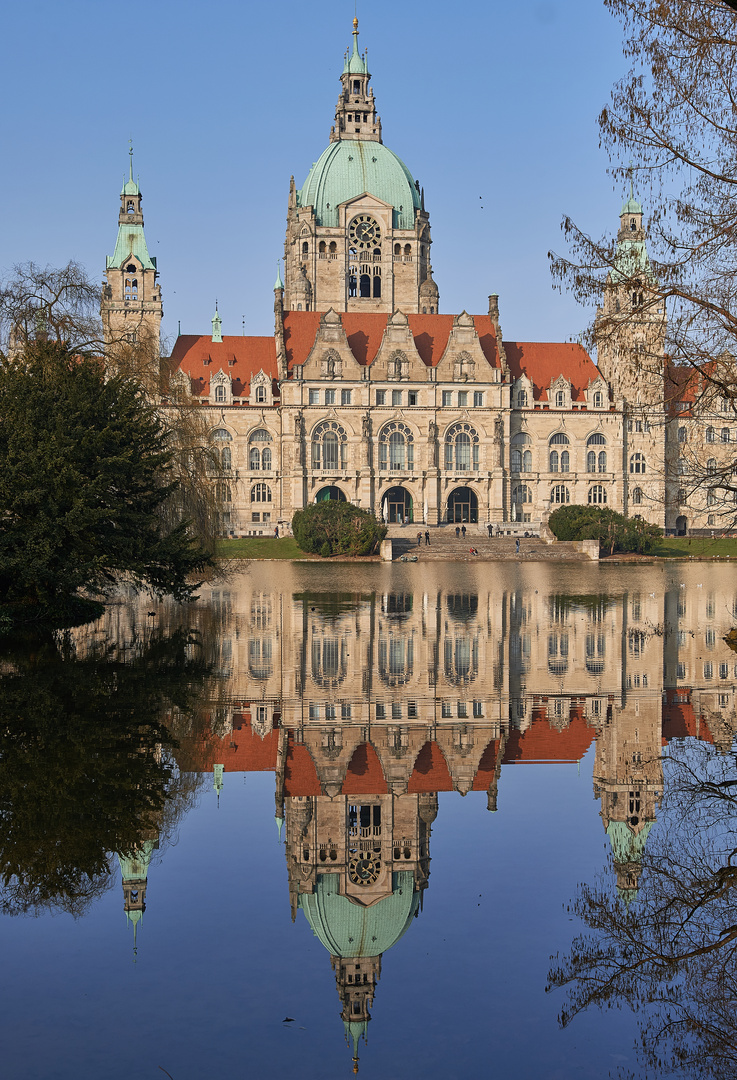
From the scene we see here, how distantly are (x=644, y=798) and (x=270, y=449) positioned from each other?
87973 millimetres

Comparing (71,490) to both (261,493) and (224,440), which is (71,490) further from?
(224,440)

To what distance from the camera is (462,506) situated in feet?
324

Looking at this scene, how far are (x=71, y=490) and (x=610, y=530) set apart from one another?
56.9 meters

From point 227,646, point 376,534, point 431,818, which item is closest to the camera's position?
point 431,818

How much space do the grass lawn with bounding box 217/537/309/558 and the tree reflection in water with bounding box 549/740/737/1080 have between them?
63572 millimetres

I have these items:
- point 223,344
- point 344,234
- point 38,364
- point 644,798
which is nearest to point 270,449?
point 223,344

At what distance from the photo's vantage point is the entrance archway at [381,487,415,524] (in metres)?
97.2

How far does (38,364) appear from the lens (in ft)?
93.6

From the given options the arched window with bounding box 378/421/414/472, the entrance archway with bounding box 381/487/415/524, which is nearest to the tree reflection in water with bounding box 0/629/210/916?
the arched window with bounding box 378/421/414/472

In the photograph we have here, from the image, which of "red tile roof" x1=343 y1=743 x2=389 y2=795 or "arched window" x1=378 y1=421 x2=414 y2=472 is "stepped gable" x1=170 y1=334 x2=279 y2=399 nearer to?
"arched window" x1=378 y1=421 x2=414 y2=472

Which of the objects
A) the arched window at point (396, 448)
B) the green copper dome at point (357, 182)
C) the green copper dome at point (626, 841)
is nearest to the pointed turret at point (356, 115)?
the green copper dome at point (357, 182)

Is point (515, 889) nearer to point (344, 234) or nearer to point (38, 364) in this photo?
point (38, 364)

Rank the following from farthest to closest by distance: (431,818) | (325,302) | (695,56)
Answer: (325,302), (695,56), (431,818)

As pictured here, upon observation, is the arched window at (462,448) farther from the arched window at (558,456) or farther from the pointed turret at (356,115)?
the pointed turret at (356,115)
